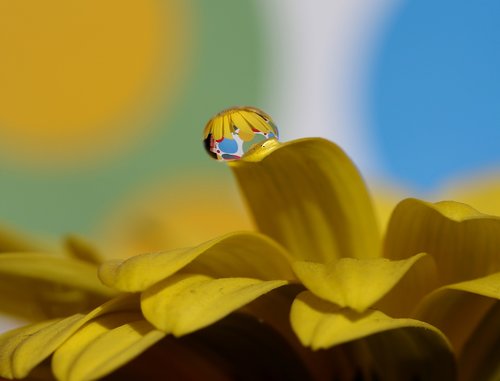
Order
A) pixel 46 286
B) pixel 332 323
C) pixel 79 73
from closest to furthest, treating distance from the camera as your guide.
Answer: pixel 332 323 < pixel 46 286 < pixel 79 73

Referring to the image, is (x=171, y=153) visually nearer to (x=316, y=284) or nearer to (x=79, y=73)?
(x=79, y=73)

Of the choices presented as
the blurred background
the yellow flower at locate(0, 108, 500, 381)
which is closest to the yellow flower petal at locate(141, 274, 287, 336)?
the yellow flower at locate(0, 108, 500, 381)

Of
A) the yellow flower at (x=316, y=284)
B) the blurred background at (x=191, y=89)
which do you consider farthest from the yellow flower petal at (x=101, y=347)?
the blurred background at (x=191, y=89)

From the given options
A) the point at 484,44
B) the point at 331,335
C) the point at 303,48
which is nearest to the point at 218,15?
the point at 303,48

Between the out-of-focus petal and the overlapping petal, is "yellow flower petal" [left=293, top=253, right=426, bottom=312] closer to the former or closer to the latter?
the out-of-focus petal

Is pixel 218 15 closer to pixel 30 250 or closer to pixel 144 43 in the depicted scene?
pixel 144 43

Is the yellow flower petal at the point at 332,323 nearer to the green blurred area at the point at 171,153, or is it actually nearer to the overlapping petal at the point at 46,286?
the overlapping petal at the point at 46,286

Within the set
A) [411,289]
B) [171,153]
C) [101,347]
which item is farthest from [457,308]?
[171,153]
